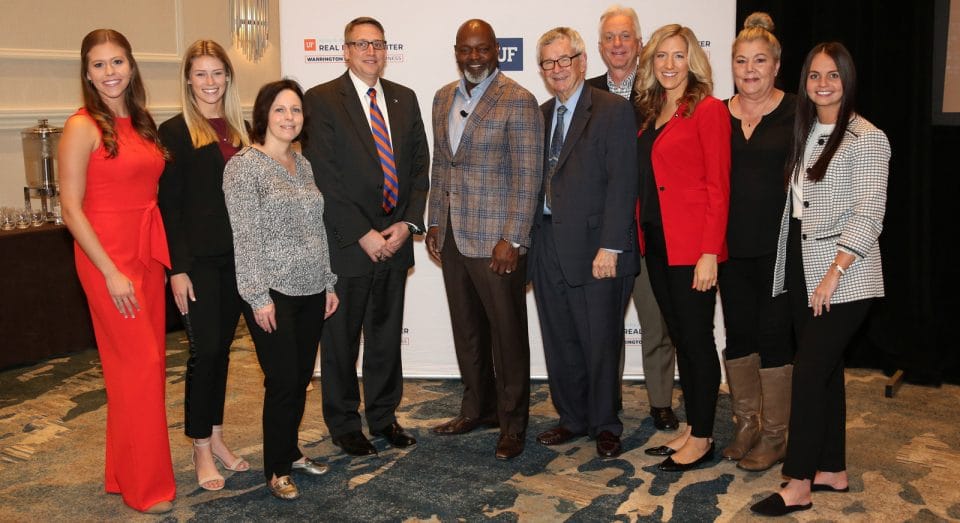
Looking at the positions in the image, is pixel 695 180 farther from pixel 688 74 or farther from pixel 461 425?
pixel 461 425

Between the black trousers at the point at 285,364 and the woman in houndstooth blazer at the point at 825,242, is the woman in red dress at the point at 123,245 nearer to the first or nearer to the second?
the black trousers at the point at 285,364

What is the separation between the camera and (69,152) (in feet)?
9.95

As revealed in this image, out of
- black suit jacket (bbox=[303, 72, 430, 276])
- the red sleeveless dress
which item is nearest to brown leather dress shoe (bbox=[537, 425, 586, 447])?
black suit jacket (bbox=[303, 72, 430, 276])

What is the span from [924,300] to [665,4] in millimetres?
2200

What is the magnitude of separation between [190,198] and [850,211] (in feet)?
7.69

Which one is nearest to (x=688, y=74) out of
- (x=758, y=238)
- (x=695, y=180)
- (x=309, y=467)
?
(x=695, y=180)

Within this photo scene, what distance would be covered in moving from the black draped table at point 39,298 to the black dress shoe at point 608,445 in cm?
338

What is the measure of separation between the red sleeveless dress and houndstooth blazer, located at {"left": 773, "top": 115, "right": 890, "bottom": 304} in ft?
7.57

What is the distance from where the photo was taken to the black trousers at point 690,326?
3588mm

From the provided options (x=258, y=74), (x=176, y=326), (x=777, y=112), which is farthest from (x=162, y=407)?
(x=258, y=74)

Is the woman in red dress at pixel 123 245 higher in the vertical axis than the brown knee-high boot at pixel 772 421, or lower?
higher

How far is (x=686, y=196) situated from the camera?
351cm

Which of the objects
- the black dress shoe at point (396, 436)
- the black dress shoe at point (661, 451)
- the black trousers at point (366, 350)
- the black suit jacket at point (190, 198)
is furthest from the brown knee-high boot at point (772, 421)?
the black suit jacket at point (190, 198)

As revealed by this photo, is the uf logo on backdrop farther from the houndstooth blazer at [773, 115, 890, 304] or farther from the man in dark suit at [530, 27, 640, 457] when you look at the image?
the houndstooth blazer at [773, 115, 890, 304]
